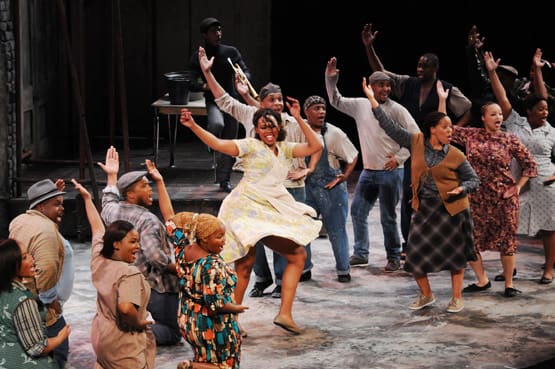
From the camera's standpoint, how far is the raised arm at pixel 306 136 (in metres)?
7.95

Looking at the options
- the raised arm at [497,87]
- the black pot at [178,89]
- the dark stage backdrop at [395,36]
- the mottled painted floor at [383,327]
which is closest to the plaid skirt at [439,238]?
the mottled painted floor at [383,327]

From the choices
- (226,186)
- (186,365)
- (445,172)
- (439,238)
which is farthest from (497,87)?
(186,365)

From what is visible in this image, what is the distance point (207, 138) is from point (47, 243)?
62.3 inches

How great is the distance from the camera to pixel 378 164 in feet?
31.4

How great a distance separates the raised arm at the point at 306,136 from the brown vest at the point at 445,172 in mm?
769

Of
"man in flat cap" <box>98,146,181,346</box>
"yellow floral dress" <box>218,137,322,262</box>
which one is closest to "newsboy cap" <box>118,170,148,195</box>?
"man in flat cap" <box>98,146,181,346</box>

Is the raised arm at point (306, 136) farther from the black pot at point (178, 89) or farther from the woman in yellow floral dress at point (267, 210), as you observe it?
the black pot at point (178, 89)

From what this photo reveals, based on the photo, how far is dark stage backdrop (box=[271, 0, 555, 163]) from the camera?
1295cm

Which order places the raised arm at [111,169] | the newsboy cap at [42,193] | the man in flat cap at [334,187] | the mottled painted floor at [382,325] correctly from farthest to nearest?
the man in flat cap at [334,187], the mottled painted floor at [382,325], the raised arm at [111,169], the newsboy cap at [42,193]

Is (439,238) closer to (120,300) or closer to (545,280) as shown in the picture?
(545,280)

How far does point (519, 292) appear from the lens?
8.95 metres

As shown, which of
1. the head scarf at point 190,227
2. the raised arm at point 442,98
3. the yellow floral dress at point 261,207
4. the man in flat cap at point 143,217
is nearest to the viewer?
the head scarf at point 190,227

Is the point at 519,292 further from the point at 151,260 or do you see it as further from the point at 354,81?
the point at 354,81

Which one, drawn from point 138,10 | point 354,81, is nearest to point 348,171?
point 354,81
